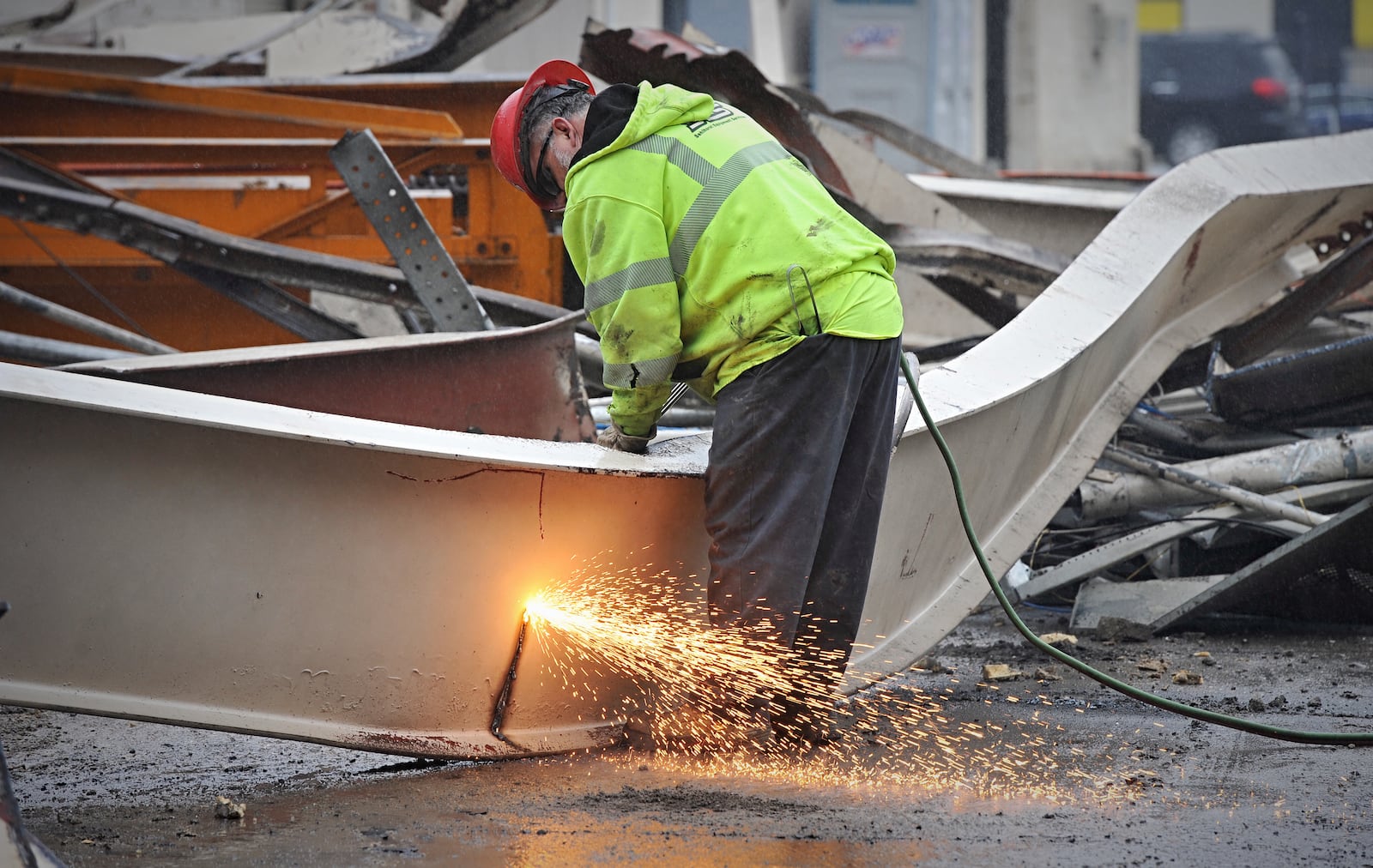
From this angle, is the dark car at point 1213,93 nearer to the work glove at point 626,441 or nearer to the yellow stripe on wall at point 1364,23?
the yellow stripe on wall at point 1364,23

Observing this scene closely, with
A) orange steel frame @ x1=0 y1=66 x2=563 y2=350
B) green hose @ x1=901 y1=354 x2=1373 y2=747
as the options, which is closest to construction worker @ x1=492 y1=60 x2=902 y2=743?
green hose @ x1=901 y1=354 x2=1373 y2=747

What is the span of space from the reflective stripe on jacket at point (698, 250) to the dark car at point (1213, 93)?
55.1 feet

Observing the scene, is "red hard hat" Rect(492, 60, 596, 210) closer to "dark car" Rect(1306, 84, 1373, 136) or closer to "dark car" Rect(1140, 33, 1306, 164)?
"dark car" Rect(1140, 33, 1306, 164)

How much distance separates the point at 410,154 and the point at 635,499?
10.5 ft

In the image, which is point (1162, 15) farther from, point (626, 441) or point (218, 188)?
point (626, 441)

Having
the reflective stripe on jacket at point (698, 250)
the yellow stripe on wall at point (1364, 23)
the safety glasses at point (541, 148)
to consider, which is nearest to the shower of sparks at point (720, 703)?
the reflective stripe on jacket at point (698, 250)

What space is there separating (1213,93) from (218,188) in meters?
16.3

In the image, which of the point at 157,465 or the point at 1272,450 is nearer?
the point at 157,465

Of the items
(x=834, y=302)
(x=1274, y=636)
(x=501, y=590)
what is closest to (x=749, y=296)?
(x=834, y=302)

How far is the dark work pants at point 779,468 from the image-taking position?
9.00ft

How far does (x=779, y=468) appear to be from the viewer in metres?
2.74

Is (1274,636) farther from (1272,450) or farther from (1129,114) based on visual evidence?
(1129,114)

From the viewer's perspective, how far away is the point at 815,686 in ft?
9.87

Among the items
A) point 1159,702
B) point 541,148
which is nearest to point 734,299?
point 541,148
